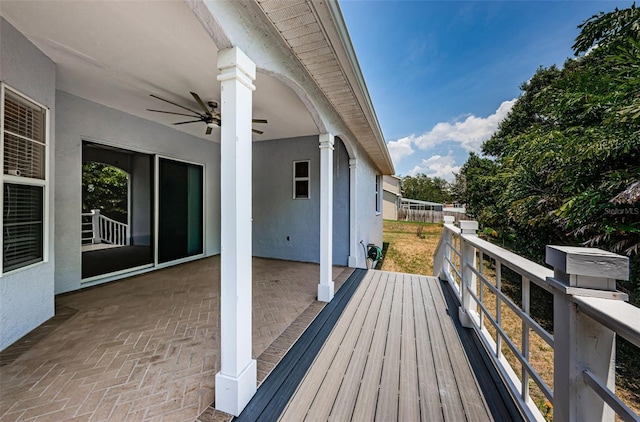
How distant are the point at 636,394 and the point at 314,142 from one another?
251 inches

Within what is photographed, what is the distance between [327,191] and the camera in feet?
11.9

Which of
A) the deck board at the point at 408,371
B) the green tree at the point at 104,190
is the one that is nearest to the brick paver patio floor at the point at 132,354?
the deck board at the point at 408,371

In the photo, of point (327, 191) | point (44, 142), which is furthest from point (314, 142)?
point (44, 142)

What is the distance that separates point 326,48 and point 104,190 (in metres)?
11.2

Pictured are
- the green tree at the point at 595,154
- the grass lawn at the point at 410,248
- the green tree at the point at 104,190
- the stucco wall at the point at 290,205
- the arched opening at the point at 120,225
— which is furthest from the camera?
the green tree at the point at 104,190

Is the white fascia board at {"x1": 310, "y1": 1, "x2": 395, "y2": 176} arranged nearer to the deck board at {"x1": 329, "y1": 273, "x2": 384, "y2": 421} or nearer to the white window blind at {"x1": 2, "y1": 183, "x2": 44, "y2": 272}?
the deck board at {"x1": 329, "y1": 273, "x2": 384, "y2": 421}

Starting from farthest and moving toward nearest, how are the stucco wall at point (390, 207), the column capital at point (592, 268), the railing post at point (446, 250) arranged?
the stucco wall at point (390, 207), the railing post at point (446, 250), the column capital at point (592, 268)

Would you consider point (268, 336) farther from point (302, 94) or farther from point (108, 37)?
point (108, 37)

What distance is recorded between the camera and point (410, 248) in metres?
11.2

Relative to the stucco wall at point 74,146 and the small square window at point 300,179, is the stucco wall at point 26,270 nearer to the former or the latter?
the stucco wall at point 74,146

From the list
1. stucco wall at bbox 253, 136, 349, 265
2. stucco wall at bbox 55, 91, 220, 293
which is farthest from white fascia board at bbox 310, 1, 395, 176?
stucco wall at bbox 55, 91, 220, 293

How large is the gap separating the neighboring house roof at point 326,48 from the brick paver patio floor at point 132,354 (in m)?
2.94

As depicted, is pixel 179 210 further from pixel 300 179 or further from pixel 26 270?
pixel 26 270

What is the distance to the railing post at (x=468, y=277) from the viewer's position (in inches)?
112
